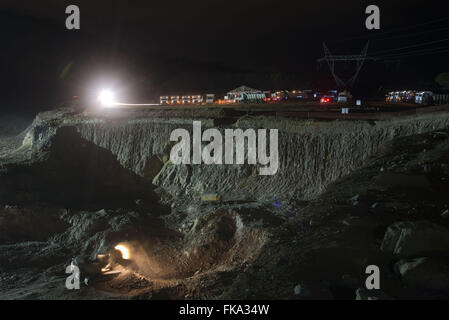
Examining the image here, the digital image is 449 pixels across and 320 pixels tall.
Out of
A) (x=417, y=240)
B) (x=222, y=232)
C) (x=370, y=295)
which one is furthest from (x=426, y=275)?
(x=222, y=232)

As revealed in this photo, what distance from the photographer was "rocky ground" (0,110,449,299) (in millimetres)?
10305

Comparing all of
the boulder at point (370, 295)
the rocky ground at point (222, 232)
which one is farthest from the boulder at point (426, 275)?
the boulder at point (370, 295)

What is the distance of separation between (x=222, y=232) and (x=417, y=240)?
11806mm

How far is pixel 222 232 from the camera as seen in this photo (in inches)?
826

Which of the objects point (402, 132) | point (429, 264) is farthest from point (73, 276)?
point (402, 132)

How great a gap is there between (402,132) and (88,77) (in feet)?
323

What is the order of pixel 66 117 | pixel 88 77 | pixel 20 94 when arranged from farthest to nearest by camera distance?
1. pixel 88 77
2. pixel 20 94
3. pixel 66 117

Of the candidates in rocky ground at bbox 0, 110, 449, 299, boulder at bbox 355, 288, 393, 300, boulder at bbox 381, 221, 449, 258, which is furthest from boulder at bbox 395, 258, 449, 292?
boulder at bbox 355, 288, 393, 300

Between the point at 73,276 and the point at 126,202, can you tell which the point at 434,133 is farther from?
the point at 126,202

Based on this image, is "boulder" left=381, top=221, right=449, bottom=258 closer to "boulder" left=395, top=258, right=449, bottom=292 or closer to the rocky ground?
the rocky ground

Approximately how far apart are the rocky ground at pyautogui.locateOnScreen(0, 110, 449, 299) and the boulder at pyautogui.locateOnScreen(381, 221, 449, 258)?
0.03 metres

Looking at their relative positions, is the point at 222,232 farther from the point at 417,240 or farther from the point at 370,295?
the point at 370,295

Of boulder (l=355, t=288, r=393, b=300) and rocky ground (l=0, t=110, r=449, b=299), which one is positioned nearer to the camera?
boulder (l=355, t=288, r=393, b=300)

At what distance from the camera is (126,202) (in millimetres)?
30422
